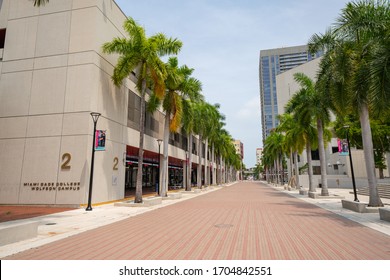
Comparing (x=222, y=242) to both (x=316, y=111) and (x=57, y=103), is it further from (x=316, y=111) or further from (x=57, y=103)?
(x=316, y=111)

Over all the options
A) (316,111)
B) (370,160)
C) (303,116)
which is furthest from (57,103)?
(303,116)

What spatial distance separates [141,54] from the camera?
17484 mm

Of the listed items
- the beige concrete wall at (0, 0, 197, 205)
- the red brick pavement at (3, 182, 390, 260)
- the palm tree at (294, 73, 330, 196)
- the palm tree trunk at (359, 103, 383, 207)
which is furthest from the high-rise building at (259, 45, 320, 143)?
the red brick pavement at (3, 182, 390, 260)

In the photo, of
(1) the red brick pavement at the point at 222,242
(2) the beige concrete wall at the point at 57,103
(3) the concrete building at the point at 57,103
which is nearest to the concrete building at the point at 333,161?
(1) the red brick pavement at the point at 222,242

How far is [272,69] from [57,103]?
19662 centimetres

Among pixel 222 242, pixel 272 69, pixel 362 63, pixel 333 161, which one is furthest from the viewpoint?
pixel 272 69

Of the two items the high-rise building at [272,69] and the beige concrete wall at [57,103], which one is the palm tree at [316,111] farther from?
the high-rise building at [272,69]

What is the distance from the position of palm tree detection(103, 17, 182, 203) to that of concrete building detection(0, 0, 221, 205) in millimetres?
Result: 1793

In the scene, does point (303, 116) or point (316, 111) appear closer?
point (316, 111)

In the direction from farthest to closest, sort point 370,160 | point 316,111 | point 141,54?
point 316,111, point 141,54, point 370,160

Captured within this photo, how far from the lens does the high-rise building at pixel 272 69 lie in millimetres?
185250

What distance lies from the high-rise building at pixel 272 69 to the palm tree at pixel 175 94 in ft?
550
